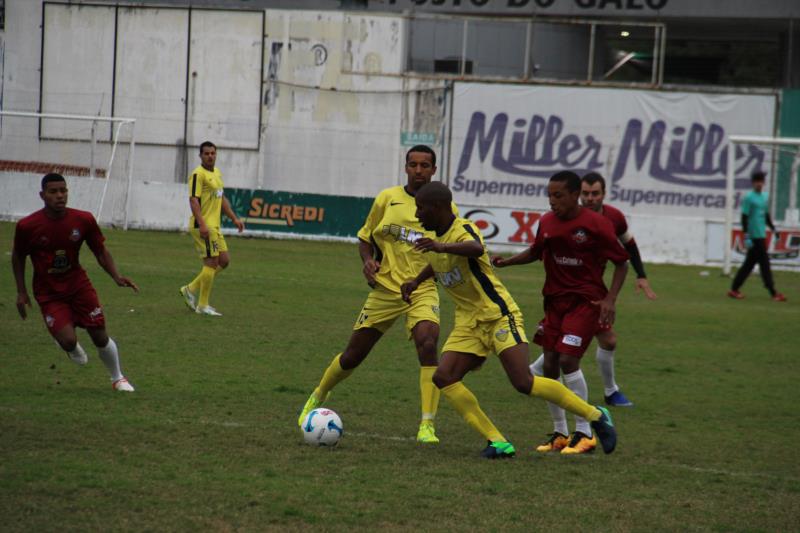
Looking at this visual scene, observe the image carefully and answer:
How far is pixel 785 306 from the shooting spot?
19.5 meters

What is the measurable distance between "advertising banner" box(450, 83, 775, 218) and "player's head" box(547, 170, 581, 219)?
78.9 feet

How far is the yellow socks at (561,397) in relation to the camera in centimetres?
746

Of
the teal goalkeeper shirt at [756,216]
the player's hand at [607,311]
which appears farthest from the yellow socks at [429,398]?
the teal goalkeeper shirt at [756,216]

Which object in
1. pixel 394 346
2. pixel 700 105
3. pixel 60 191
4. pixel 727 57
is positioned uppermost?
pixel 727 57

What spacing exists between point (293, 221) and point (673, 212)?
10.9 m

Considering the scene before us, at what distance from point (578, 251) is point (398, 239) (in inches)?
54.2

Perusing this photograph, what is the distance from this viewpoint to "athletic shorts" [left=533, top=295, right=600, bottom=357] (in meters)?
8.15

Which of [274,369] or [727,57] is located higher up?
[727,57]

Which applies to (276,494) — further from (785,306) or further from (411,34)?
(411,34)

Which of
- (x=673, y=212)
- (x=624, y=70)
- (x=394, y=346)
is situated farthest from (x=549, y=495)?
(x=624, y=70)

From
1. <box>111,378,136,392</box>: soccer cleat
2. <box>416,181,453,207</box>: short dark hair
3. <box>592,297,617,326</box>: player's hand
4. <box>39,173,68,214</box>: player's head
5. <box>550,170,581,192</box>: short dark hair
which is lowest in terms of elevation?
<box>111,378,136,392</box>: soccer cleat

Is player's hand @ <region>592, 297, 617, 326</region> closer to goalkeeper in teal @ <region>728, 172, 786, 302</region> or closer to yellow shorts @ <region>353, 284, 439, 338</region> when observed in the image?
yellow shorts @ <region>353, 284, 439, 338</region>

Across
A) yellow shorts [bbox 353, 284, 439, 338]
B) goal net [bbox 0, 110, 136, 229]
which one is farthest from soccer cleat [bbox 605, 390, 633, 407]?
goal net [bbox 0, 110, 136, 229]

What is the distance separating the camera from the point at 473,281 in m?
7.57
